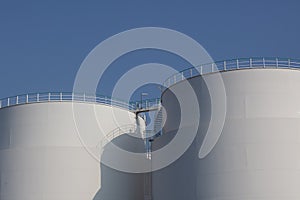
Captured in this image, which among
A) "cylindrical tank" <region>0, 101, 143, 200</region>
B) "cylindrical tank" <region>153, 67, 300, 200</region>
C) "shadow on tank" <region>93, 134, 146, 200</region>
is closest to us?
"cylindrical tank" <region>153, 67, 300, 200</region>

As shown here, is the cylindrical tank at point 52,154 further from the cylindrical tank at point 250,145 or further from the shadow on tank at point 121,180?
the cylindrical tank at point 250,145

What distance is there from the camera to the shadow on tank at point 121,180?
34.5 metres

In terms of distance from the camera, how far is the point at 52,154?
110 ft

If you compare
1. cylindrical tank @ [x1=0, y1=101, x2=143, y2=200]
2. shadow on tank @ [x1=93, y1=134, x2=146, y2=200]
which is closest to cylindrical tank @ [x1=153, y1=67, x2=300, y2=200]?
shadow on tank @ [x1=93, y1=134, x2=146, y2=200]

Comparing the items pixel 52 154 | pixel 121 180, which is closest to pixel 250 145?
pixel 121 180

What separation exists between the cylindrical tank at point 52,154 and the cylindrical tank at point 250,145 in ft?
23.3

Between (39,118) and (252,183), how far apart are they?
46.0 ft

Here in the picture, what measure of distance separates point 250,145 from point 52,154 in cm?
1248

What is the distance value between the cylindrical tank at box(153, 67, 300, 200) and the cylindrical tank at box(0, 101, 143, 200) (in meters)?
7.10

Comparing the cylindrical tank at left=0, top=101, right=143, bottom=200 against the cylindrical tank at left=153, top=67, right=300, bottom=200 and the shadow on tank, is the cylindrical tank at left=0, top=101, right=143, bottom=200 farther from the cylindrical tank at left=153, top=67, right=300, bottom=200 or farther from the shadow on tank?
the cylindrical tank at left=153, top=67, right=300, bottom=200

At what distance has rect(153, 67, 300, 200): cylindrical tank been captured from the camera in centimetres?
2605

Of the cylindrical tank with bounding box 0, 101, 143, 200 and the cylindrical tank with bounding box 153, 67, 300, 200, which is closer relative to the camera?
the cylindrical tank with bounding box 153, 67, 300, 200

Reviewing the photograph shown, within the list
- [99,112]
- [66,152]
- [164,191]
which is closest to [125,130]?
[99,112]

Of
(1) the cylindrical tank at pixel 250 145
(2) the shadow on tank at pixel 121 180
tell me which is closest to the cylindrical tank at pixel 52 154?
(2) the shadow on tank at pixel 121 180
